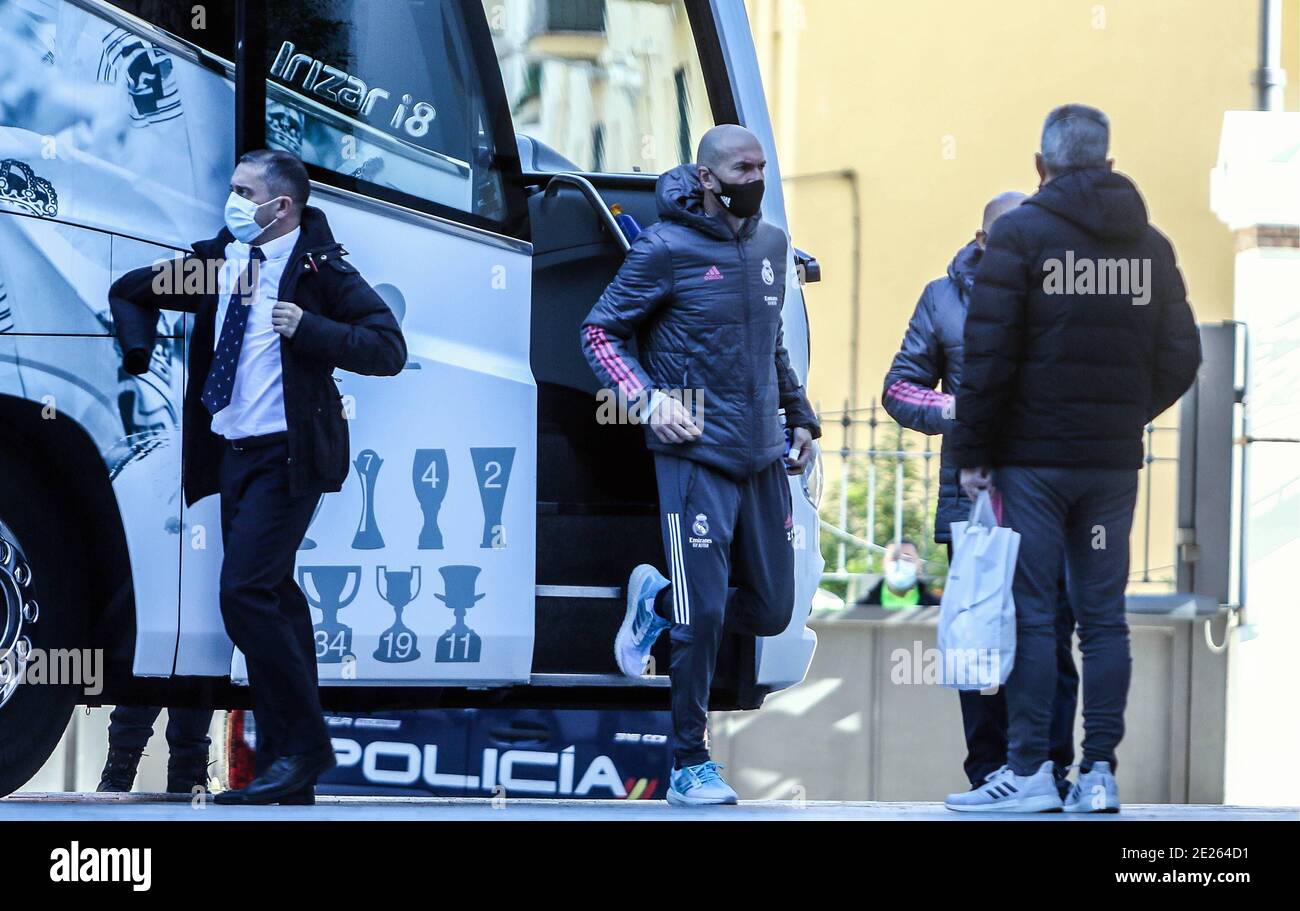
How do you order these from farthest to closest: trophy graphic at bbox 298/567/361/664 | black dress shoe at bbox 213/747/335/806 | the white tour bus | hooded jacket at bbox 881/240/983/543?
hooded jacket at bbox 881/240/983/543 < trophy graphic at bbox 298/567/361/664 < black dress shoe at bbox 213/747/335/806 < the white tour bus

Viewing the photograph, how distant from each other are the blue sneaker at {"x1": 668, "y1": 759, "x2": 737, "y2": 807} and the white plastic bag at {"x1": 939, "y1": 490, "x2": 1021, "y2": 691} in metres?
0.64

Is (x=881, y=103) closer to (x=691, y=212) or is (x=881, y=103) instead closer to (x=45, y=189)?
(x=691, y=212)

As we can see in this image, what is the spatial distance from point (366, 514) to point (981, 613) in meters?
1.57

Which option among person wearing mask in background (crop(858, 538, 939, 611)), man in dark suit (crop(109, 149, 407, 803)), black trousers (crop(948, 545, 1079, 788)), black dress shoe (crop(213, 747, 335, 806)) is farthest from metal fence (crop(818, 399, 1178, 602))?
man in dark suit (crop(109, 149, 407, 803))

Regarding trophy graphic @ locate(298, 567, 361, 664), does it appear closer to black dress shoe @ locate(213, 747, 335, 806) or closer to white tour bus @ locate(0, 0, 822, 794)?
white tour bus @ locate(0, 0, 822, 794)

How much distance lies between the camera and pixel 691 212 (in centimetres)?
498

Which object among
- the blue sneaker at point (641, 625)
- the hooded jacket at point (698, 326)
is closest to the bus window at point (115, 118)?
the hooded jacket at point (698, 326)

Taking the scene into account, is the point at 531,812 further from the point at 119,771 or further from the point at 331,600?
the point at 119,771

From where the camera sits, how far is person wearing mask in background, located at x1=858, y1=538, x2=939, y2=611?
9.49m

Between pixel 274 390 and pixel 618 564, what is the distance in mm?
1495

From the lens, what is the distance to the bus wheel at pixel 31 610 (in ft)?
14.8
